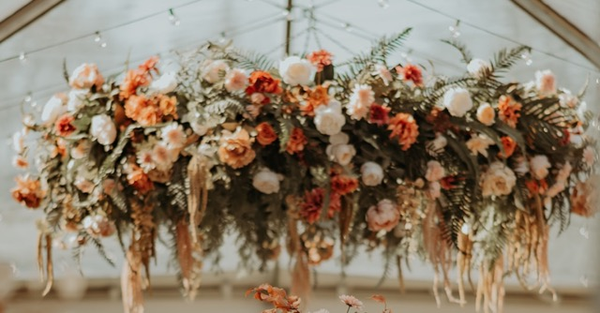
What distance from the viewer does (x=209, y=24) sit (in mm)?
4789

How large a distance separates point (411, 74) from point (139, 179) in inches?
39.3

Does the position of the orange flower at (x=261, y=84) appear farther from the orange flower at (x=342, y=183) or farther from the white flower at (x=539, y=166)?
the white flower at (x=539, y=166)

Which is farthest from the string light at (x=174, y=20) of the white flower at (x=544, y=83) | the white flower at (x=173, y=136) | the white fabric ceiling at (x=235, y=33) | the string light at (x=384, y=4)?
the white flower at (x=544, y=83)

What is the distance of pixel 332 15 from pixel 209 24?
634 mm

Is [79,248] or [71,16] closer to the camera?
[79,248]

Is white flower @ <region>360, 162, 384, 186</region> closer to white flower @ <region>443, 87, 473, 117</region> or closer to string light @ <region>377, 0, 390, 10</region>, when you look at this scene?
white flower @ <region>443, 87, 473, 117</region>

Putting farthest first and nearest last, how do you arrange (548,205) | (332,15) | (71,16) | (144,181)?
(332,15) < (71,16) < (548,205) < (144,181)

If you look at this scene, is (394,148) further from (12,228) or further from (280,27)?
(12,228)

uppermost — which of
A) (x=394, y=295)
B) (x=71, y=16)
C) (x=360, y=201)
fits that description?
(x=71, y=16)

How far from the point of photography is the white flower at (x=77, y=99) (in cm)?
315

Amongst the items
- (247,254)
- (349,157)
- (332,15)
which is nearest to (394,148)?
(349,157)

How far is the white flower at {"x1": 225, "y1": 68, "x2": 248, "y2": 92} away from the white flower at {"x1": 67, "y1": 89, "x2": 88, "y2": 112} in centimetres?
51

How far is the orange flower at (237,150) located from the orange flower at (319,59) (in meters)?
0.42

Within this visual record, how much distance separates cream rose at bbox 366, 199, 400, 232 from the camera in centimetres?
309
